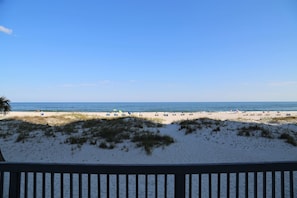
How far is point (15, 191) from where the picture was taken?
1.79 m

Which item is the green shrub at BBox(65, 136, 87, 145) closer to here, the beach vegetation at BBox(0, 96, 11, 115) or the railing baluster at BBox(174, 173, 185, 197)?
the beach vegetation at BBox(0, 96, 11, 115)

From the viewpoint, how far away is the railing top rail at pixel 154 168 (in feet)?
5.38

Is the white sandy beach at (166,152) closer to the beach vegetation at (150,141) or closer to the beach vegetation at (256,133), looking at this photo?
the beach vegetation at (150,141)

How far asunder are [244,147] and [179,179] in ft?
27.5

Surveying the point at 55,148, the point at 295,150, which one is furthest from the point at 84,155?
the point at 295,150

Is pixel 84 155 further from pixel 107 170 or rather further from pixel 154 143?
pixel 107 170

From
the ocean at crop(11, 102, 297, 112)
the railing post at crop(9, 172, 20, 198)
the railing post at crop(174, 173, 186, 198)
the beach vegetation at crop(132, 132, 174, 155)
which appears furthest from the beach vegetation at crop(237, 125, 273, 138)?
the ocean at crop(11, 102, 297, 112)

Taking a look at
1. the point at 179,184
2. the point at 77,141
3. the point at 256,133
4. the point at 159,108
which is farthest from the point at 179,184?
the point at 159,108

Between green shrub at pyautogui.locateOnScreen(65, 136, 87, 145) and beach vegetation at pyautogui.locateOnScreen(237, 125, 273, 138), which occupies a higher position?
beach vegetation at pyautogui.locateOnScreen(237, 125, 273, 138)

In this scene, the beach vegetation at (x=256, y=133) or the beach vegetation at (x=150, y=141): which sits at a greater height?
the beach vegetation at (x=256, y=133)

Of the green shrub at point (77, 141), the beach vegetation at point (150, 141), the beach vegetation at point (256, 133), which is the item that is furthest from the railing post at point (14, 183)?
the beach vegetation at point (256, 133)

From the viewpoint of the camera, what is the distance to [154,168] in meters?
1.65

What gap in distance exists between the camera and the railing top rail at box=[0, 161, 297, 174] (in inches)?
64.6

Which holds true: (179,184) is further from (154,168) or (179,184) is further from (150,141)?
(150,141)
